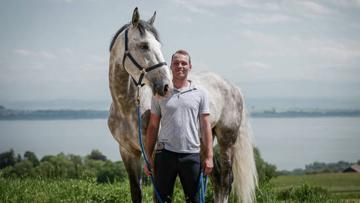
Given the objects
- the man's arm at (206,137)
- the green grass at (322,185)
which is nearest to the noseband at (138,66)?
the man's arm at (206,137)

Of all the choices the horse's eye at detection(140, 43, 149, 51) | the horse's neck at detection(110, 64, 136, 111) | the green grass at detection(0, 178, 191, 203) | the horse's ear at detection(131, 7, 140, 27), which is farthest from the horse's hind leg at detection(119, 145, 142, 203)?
the green grass at detection(0, 178, 191, 203)

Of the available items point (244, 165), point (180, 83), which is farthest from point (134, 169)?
point (244, 165)

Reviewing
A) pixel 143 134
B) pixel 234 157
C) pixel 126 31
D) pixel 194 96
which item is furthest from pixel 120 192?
pixel 194 96

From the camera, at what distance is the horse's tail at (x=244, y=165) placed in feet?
20.9

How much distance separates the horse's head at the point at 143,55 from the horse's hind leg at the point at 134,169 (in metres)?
0.82

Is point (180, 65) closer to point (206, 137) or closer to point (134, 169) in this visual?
point (206, 137)

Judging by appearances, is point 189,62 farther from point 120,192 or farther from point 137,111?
point 120,192

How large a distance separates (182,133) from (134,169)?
4.48ft

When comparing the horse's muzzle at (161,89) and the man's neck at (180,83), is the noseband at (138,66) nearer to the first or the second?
the horse's muzzle at (161,89)

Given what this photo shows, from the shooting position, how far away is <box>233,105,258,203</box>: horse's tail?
6.38 meters

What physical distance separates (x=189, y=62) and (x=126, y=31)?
992 millimetres

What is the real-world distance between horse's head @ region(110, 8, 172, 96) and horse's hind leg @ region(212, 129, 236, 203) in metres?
1.90

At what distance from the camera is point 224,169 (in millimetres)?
6031

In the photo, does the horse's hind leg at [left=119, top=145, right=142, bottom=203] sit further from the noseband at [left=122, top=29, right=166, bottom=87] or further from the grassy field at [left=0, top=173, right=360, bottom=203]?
the grassy field at [left=0, top=173, right=360, bottom=203]
